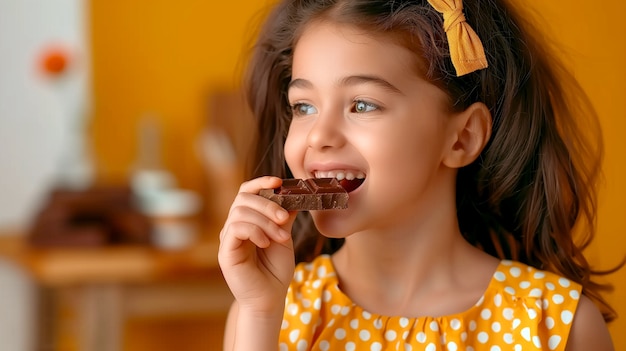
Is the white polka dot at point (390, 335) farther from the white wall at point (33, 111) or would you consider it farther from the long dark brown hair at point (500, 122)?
the white wall at point (33, 111)

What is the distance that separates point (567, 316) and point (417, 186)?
11.1 inches

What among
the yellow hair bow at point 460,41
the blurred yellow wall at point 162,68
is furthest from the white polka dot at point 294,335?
the blurred yellow wall at point 162,68

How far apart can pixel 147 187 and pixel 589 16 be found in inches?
58.7

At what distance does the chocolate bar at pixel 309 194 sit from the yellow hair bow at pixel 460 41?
24 centimetres

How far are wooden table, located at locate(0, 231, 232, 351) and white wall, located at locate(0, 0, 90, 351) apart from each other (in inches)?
19.4

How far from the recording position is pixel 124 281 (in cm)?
277

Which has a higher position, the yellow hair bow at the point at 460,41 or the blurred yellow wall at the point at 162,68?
the yellow hair bow at the point at 460,41

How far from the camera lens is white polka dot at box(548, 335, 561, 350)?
137cm

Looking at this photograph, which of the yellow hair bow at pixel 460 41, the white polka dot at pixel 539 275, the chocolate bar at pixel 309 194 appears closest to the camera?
the chocolate bar at pixel 309 194

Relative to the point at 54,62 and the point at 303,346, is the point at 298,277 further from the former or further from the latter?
the point at 54,62

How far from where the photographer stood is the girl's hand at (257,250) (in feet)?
4.22

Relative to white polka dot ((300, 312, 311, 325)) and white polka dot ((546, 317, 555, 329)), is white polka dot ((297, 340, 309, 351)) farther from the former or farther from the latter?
white polka dot ((546, 317, 555, 329))

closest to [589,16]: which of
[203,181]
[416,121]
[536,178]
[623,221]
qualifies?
[623,221]

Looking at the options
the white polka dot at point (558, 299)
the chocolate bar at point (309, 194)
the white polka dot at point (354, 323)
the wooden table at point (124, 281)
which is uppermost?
the chocolate bar at point (309, 194)
